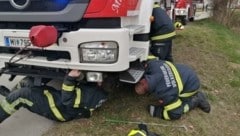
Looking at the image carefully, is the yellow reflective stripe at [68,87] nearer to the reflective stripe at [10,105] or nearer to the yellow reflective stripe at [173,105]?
the reflective stripe at [10,105]

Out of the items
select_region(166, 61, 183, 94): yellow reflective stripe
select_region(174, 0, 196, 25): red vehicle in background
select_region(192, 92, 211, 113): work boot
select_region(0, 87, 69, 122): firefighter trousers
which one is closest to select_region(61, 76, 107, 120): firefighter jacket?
select_region(0, 87, 69, 122): firefighter trousers

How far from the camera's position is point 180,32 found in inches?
429

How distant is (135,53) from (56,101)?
3.28 feet

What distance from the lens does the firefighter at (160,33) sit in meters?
5.10

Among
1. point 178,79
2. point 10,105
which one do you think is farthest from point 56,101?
point 178,79

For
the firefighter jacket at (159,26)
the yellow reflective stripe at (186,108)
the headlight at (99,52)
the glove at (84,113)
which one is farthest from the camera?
the firefighter jacket at (159,26)

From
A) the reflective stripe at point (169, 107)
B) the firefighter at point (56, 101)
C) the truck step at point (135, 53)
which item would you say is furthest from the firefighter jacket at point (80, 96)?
the reflective stripe at point (169, 107)

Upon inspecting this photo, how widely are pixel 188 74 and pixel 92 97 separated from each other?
1236mm

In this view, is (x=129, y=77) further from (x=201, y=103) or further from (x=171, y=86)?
(x=201, y=103)

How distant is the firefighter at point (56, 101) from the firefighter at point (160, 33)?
1.43 metres

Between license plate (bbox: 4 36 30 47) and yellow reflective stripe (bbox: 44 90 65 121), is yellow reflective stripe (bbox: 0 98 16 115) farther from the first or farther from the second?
license plate (bbox: 4 36 30 47)

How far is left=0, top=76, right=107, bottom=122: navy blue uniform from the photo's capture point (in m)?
3.87

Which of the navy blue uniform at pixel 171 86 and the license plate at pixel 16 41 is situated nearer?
the license plate at pixel 16 41

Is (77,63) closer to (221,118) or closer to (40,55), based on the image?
(40,55)
